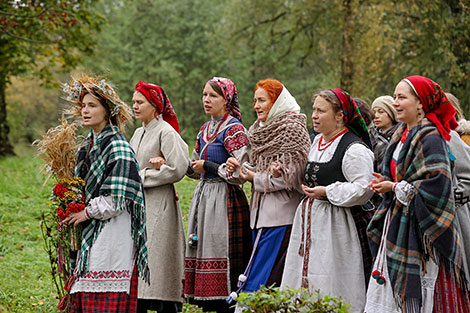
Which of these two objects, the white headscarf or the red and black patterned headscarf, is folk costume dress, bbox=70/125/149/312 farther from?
the red and black patterned headscarf

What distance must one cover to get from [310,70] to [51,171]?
30818 mm

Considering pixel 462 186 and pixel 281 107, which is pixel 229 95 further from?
pixel 462 186

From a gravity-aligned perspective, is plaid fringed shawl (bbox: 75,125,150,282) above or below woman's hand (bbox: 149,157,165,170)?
below

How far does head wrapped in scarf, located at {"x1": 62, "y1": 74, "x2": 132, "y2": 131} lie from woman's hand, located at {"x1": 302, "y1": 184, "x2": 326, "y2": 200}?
1558mm

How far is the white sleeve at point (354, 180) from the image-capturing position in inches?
169

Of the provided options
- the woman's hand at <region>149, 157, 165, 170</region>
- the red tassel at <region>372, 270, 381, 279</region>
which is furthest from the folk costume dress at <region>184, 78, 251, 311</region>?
the red tassel at <region>372, 270, 381, 279</region>

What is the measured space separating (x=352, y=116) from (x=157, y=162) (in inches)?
74.7

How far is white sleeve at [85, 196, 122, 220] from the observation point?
4246 millimetres

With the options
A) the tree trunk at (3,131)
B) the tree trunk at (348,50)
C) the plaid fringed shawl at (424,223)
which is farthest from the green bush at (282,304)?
the tree trunk at (3,131)

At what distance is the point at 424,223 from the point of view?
3.81 m

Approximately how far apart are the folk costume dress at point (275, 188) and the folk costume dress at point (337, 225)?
9.8 inches

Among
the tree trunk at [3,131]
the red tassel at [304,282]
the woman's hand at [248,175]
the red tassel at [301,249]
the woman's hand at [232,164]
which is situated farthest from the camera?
the tree trunk at [3,131]

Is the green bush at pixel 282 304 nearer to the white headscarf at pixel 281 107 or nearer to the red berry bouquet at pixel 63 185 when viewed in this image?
the red berry bouquet at pixel 63 185

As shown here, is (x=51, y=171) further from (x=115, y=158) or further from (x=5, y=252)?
(x=5, y=252)
